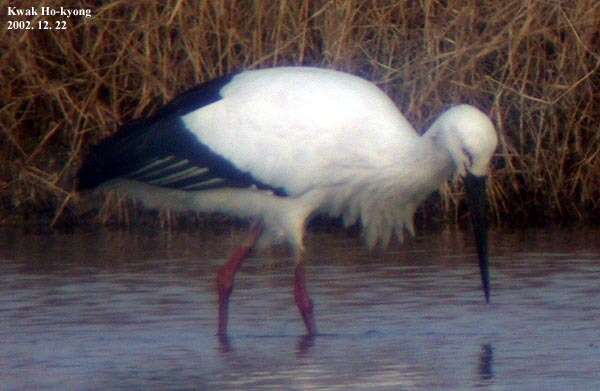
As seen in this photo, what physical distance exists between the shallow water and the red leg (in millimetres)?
86

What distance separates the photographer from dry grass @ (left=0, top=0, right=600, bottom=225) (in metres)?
10.6

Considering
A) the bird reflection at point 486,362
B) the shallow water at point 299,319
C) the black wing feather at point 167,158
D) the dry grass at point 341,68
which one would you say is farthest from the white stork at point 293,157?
the dry grass at point 341,68

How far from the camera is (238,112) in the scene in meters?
8.04

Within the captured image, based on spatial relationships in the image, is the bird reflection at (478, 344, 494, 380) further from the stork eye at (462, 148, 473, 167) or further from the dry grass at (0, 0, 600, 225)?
the dry grass at (0, 0, 600, 225)

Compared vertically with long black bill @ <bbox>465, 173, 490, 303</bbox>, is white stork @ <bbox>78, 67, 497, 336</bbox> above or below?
above

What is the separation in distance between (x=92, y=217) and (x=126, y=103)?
30.8 inches

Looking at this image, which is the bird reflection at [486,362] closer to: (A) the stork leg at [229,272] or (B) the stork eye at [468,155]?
(B) the stork eye at [468,155]

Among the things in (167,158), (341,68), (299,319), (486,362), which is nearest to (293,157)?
(167,158)

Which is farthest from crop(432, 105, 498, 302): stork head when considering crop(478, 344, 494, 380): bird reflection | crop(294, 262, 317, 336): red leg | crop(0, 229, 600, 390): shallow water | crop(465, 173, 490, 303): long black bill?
crop(478, 344, 494, 380): bird reflection

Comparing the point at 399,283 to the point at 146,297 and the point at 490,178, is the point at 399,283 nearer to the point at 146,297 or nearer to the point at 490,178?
the point at 146,297

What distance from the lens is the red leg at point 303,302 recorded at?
7664mm

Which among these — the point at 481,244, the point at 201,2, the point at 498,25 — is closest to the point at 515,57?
the point at 498,25

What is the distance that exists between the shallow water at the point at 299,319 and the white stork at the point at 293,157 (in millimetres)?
311

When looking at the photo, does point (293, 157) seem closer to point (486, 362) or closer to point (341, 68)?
point (486, 362)
